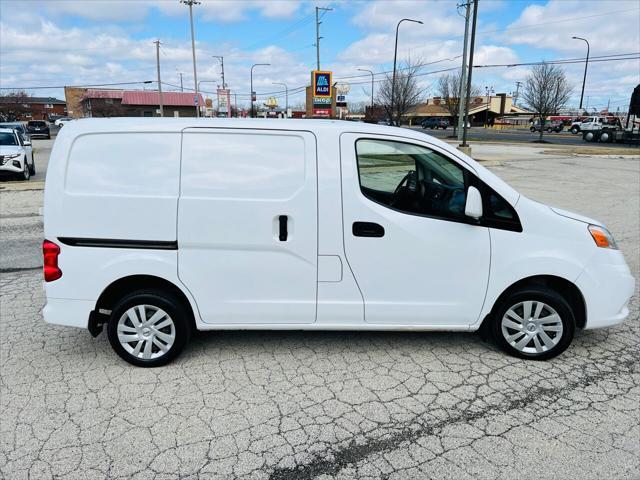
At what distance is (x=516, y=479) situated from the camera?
2.58m

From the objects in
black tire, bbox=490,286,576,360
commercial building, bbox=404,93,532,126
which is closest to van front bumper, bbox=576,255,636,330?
black tire, bbox=490,286,576,360

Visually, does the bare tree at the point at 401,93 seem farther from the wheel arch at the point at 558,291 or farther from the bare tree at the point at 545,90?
the wheel arch at the point at 558,291

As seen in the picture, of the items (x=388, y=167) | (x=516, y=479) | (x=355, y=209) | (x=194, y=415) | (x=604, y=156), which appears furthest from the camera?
(x=604, y=156)

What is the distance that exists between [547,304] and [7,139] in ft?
57.6

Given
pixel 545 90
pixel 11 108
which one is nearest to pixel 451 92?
pixel 545 90

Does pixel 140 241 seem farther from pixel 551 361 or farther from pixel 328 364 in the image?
pixel 551 361

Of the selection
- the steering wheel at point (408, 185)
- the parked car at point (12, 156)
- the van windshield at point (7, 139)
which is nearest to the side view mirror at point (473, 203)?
the steering wheel at point (408, 185)

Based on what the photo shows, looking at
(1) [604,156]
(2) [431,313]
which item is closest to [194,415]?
(2) [431,313]

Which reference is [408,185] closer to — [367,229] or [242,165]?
[367,229]

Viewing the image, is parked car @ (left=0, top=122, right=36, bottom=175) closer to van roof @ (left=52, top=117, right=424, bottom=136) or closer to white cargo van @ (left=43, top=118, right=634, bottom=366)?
van roof @ (left=52, top=117, right=424, bottom=136)

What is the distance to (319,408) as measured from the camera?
3229 millimetres

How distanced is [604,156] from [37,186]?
27.9 meters

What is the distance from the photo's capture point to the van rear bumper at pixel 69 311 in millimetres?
3633

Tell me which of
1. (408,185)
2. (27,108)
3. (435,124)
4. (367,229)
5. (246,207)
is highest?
(27,108)
